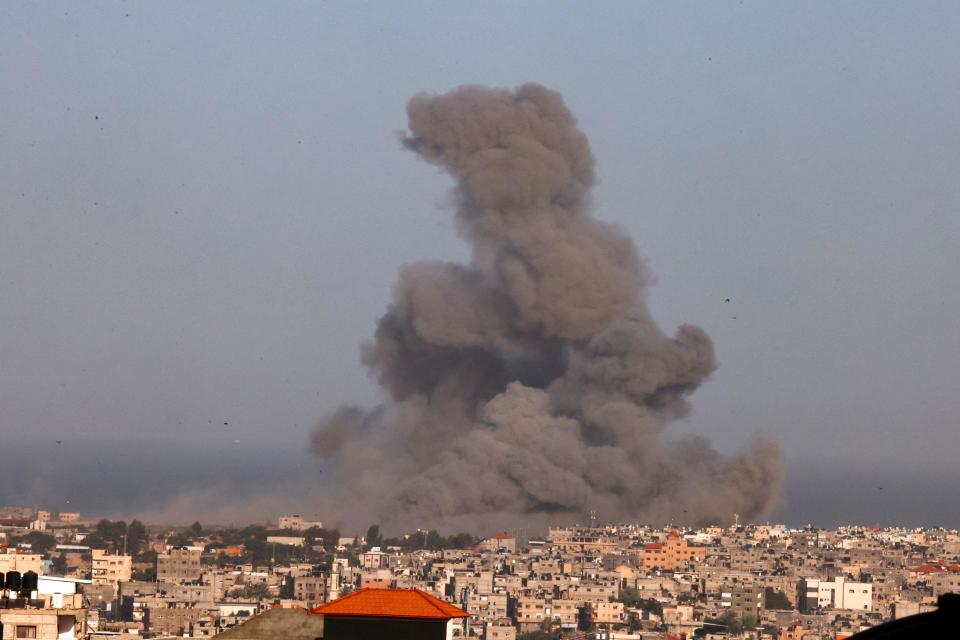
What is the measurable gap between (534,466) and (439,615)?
4270 centimetres

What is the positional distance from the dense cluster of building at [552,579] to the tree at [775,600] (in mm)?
95

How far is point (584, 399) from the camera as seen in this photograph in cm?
5734

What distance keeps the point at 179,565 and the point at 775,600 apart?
15042 millimetres

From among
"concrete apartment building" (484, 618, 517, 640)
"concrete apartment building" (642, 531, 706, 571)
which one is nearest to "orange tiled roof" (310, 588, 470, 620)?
"concrete apartment building" (484, 618, 517, 640)

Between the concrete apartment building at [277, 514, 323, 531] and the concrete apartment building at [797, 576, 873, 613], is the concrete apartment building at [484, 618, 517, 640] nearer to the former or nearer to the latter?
the concrete apartment building at [797, 576, 873, 613]

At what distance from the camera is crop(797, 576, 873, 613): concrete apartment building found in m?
49.4

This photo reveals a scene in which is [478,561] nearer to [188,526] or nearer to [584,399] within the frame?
[584,399]

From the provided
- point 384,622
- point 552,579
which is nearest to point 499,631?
point 552,579

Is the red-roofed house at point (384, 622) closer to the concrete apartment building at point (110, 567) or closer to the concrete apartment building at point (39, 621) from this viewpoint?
the concrete apartment building at point (39, 621)

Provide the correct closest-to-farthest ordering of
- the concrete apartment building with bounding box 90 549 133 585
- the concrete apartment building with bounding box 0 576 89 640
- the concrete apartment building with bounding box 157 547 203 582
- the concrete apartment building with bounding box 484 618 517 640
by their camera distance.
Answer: the concrete apartment building with bounding box 0 576 89 640 → the concrete apartment building with bounding box 484 618 517 640 → the concrete apartment building with bounding box 90 549 133 585 → the concrete apartment building with bounding box 157 547 203 582

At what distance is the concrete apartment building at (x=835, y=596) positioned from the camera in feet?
162

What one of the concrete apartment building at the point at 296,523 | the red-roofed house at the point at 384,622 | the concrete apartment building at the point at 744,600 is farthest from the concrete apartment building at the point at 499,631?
the red-roofed house at the point at 384,622

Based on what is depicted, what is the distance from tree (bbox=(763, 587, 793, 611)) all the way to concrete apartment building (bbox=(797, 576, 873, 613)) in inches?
13.6

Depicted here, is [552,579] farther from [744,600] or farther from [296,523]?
[296,523]
